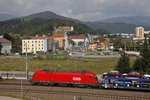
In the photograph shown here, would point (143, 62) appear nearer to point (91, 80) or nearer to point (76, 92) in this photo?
point (91, 80)

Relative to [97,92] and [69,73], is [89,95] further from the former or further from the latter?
[69,73]

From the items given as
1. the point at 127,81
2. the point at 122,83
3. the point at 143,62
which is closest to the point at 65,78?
the point at 122,83

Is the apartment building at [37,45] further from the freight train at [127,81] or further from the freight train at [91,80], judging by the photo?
the freight train at [127,81]

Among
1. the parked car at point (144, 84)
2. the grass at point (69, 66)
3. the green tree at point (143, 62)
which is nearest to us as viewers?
the parked car at point (144, 84)

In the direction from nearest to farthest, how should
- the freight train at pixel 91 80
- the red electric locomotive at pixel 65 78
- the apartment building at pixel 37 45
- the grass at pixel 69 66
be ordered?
1. the freight train at pixel 91 80
2. the red electric locomotive at pixel 65 78
3. the grass at pixel 69 66
4. the apartment building at pixel 37 45

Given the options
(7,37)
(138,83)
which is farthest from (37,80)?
(7,37)

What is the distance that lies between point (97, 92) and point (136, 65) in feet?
71.3

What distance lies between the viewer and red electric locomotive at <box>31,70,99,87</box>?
4419 centimetres

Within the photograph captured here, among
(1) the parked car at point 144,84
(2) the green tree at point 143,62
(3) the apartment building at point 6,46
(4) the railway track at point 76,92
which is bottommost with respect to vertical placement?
Answer: (4) the railway track at point 76,92

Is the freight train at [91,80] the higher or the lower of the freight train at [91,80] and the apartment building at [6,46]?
the lower

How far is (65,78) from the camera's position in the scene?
45625 millimetres

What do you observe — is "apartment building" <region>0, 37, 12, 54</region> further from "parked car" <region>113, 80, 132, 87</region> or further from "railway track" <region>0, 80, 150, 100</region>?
"parked car" <region>113, 80, 132, 87</region>

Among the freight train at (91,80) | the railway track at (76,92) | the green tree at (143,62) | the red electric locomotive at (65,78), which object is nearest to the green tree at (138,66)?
the green tree at (143,62)

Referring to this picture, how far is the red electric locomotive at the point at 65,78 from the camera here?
44.2 metres
